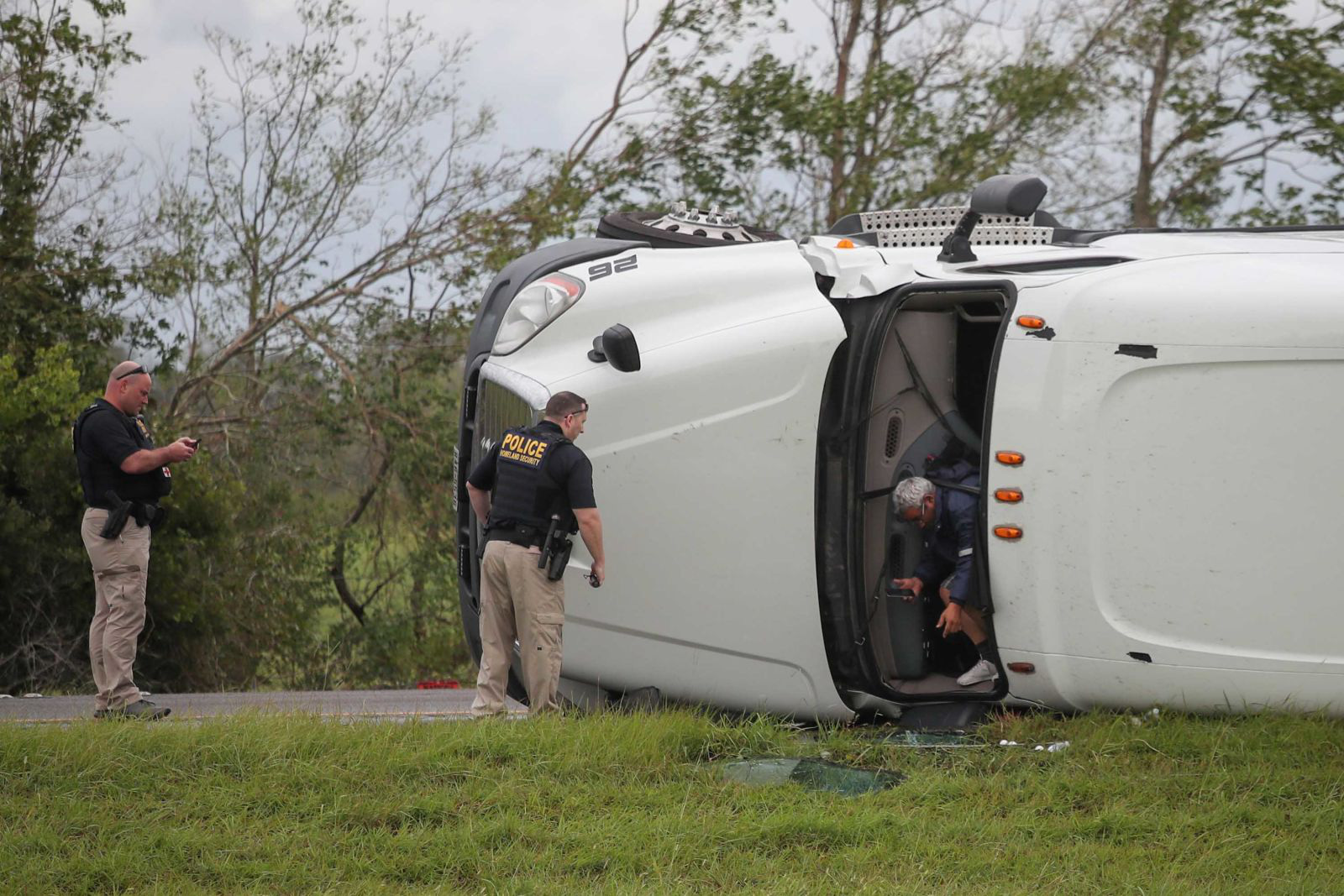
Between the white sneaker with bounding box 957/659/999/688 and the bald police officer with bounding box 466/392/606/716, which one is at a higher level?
the bald police officer with bounding box 466/392/606/716

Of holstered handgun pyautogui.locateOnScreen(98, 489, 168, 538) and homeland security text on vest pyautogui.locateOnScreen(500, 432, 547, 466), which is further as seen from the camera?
holstered handgun pyautogui.locateOnScreen(98, 489, 168, 538)

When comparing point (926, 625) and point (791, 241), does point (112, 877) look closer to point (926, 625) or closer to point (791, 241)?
point (926, 625)

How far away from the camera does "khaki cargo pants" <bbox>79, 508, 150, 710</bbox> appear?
6117 millimetres

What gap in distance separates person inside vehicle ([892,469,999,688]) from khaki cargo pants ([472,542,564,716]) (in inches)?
53.9

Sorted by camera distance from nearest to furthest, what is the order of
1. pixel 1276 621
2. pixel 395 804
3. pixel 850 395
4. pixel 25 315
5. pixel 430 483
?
pixel 395 804 → pixel 1276 621 → pixel 850 395 → pixel 25 315 → pixel 430 483

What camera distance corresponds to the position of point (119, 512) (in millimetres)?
6059

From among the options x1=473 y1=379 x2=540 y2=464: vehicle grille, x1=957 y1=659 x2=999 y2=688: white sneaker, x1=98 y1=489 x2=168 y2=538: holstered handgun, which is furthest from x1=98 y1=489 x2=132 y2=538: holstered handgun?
x1=957 y1=659 x2=999 y2=688: white sneaker

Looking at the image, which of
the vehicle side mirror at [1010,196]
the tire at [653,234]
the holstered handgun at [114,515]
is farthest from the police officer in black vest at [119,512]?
the vehicle side mirror at [1010,196]

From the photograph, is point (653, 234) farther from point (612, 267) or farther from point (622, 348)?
point (622, 348)

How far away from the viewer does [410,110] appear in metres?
16.0

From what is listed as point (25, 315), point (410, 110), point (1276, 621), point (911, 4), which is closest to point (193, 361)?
point (25, 315)

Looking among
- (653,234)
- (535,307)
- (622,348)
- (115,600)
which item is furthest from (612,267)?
(115,600)

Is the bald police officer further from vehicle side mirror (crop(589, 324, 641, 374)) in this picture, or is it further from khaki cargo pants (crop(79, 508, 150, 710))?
khaki cargo pants (crop(79, 508, 150, 710))

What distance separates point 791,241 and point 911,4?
1362cm
